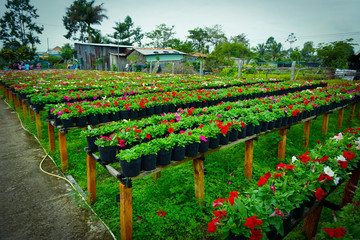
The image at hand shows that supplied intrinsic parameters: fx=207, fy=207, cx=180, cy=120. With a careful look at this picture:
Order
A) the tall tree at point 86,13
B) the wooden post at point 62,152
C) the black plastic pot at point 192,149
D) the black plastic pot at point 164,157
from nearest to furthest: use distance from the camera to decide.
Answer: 1. the black plastic pot at point 164,157
2. the black plastic pot at point 192,149
3. the wooden post at point 62,152
4. the tall tree at point 86,13

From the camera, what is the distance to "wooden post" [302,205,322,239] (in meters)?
2.52

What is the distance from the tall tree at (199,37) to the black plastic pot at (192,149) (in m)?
53.4

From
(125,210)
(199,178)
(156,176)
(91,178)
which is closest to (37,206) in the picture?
(91,178)

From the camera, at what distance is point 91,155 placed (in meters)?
3.21

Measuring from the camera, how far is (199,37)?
52719 mm

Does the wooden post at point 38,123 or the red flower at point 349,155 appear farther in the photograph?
the wooden post at point 38,123

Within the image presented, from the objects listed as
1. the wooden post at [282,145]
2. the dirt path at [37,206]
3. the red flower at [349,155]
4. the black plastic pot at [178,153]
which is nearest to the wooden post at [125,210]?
the dirt path at [37,206]

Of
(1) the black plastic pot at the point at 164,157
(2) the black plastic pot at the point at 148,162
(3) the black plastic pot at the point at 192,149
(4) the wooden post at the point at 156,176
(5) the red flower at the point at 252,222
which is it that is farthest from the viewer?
(4) the wooden post at the point at 156,176

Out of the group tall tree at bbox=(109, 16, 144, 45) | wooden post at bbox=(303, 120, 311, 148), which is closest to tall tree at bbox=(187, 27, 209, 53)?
tall tree at bbox=(109, 16, 144, 45)

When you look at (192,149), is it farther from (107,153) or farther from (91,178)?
(91,178)

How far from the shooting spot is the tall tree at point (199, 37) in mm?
52088

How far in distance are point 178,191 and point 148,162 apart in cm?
128

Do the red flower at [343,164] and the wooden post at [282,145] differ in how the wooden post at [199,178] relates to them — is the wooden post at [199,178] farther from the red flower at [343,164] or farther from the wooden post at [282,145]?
the wooden post at [282,145]

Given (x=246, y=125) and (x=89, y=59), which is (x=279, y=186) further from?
(x=89, y=59)
